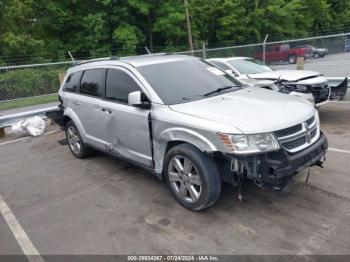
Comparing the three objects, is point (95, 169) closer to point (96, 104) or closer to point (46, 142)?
point (96, 104)

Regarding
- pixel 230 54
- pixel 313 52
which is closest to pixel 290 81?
pixel 230 54

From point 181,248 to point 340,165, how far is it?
2.89 meters

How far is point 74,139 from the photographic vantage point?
20.6ft

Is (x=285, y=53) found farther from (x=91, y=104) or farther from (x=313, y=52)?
(x=91, y=104)

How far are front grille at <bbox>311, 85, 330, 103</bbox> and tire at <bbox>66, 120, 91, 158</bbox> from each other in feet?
15.4

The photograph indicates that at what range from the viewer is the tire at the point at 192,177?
3.68 meters

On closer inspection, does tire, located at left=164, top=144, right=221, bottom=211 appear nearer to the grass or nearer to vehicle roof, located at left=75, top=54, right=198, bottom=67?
vehicle roof, located at left=75, top=54, right=198, bottom=67

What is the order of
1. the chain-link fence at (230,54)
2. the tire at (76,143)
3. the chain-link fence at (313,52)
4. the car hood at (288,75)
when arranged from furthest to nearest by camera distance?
the chain-link fence at (230,54)
the chain-link fence at (313,52)
the car hood at (288,75)
the tire at (76,143)

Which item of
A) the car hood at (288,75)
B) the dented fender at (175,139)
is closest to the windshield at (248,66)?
the car hood at (288,75)

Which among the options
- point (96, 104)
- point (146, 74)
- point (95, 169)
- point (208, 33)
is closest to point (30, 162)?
point (95, 169)

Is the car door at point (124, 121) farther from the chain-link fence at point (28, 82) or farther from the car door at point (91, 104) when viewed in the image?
the chain-link fence at point (28, 82)

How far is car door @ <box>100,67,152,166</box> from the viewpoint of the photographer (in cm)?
439

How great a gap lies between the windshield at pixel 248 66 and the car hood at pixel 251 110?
4247mm

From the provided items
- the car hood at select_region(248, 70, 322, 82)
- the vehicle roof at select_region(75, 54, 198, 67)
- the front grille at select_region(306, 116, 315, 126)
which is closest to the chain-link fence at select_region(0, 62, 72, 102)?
the car hood at select_region(248, 70, 322, 82)
